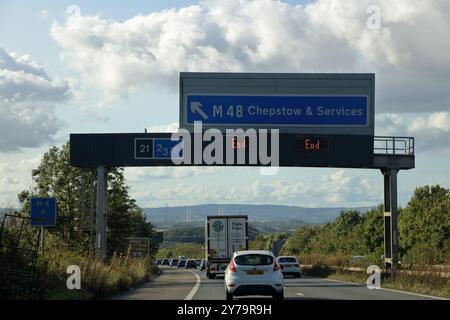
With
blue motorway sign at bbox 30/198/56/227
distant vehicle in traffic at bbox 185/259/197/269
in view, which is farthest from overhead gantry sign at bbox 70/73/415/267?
distant vehicle in traffic at bbox 185/259/197/269

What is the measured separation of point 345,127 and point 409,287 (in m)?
10.3

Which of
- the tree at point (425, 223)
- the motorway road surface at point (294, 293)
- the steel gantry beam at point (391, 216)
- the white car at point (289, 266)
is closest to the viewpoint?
the motorway road surface at point (294, 293)

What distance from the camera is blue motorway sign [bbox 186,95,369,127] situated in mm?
35750

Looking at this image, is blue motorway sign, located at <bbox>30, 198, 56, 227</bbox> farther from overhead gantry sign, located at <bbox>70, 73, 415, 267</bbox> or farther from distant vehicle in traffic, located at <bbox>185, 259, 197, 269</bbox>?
distant vehicle in traffic, located at <bbox>185, 259, 197, 269</bbox>

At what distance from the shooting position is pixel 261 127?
3559 cm

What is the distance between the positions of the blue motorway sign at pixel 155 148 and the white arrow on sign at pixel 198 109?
1.68 m

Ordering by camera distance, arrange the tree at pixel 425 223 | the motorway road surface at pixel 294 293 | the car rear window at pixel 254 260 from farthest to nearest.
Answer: the tree at pixel 425 223 < the motorway road surface at pixel 294 293 < the car rear window at pixel 254 260

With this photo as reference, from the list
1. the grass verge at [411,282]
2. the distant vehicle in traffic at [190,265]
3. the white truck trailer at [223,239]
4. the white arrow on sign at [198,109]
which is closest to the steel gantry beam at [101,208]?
the white arrow on sign at [198,109]

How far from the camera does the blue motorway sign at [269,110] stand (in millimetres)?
35750

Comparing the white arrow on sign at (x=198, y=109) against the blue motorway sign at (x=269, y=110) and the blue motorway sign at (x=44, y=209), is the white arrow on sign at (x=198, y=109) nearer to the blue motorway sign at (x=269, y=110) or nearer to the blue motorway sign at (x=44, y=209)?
the blue motorway sign at (x=269, y=110)

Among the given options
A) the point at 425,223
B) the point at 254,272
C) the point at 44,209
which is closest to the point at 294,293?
the point at 254,272

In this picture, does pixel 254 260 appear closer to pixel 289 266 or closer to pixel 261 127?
pixel 261 127

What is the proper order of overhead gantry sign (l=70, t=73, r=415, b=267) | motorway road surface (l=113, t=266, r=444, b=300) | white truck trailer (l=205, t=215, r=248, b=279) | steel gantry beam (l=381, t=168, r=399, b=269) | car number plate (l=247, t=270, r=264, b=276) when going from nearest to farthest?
car number plate (l=247, t=270, r=264, b=276) < motorway road surface (l=113, t=266, r=444, b=300) < overhead gantry sign (l=70, t=73, r=415, b=267) < steel gantry beam (l=381, t=168, r=399, b=269) < white truck trailer (l=205, t=215, r=248, b=279)
